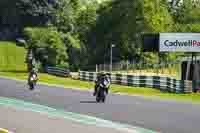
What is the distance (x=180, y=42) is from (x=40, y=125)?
33.5 m

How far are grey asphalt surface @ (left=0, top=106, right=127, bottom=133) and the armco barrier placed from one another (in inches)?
802

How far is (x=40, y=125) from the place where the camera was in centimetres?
1991

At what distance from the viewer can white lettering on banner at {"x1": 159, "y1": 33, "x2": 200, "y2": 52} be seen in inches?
2020

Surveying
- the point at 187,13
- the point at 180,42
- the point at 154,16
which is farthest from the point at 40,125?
the point at 187,13

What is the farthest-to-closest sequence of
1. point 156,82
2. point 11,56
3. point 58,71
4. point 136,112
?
point 11,56, point 58,71, point 156,82, point 136,112

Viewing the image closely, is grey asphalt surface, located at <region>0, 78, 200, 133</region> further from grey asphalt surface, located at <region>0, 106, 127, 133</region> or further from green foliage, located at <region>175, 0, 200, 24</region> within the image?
green foliage, located at <region>175, 0, 200, 24</region>

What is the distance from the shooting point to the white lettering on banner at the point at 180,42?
51312mm

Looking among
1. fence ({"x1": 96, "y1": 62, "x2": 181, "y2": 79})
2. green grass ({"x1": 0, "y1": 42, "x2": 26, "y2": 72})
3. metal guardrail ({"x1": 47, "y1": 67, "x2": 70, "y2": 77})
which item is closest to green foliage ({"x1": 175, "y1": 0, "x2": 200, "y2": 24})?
green grass ({"x1": 0, "y1": 42, "x2": 26, "y2": 72})

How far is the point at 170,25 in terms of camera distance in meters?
98.4

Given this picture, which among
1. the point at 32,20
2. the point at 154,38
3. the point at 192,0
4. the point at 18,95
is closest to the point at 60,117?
the point at 18,95

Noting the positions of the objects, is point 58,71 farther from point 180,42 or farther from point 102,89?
point 102,89

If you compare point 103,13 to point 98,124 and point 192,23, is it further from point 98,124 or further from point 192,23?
point 98,124

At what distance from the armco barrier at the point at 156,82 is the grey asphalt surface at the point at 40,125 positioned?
2038 cm

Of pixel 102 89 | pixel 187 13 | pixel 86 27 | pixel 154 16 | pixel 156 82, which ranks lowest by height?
pixel 156 82
